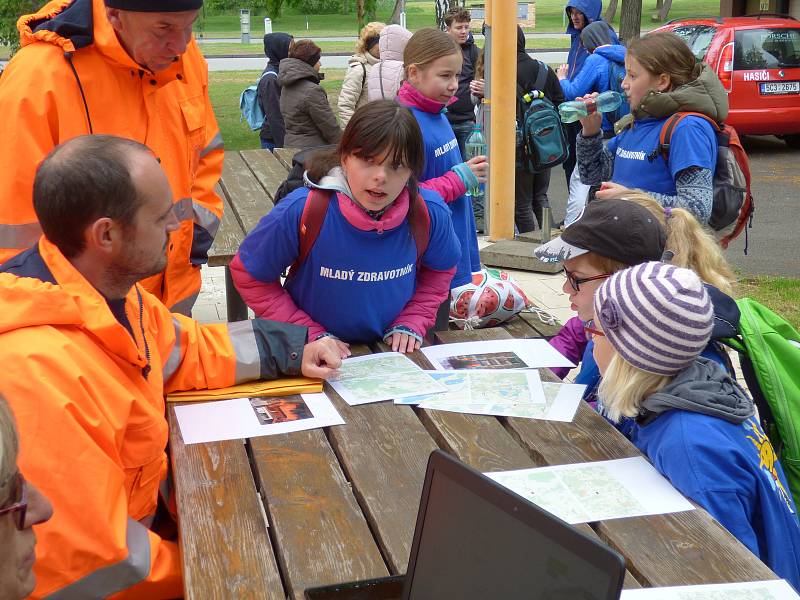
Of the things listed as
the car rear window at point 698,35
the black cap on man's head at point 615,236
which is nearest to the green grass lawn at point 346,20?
the car rear window at point 698,35

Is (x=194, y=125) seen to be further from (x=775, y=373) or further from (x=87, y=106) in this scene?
(x=775, y=373)

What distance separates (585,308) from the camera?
10.0 ft

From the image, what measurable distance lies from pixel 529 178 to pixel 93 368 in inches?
258

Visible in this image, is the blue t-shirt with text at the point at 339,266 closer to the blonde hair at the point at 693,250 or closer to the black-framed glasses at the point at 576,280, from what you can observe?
the black-framed glasses at the point at 576,280

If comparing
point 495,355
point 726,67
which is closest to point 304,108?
point 495,355

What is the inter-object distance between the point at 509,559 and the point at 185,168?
8.20 feet

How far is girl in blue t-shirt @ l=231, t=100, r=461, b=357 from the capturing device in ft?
10.6

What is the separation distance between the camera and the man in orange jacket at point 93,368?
2031mm

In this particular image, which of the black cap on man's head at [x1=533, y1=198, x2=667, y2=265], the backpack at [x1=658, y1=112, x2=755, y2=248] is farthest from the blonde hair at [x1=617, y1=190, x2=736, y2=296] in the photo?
the backpack at [x1=658, y1=112, x2=755, y2=248]

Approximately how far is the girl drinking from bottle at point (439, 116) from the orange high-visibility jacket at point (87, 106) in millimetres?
1480

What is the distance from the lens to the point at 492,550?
1609 mm

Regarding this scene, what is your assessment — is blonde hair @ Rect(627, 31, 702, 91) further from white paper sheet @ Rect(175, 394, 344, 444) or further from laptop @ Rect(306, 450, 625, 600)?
laptop @ Rect(306, 450, 625, 600)

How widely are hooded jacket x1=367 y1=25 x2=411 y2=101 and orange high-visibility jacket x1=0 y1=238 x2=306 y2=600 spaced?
570 cm

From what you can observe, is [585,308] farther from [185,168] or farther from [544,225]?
[544,225]
